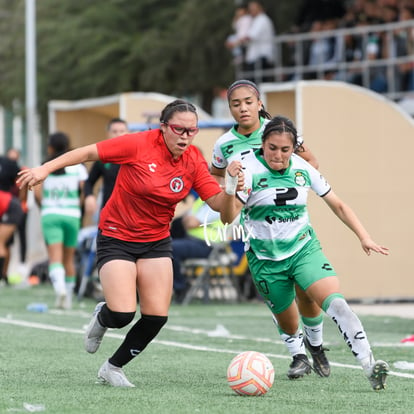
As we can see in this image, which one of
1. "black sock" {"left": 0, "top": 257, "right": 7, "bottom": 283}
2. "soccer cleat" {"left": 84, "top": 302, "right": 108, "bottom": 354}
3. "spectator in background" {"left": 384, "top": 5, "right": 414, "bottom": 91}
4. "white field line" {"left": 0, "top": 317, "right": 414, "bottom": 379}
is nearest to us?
"soccer cleat" {"left": 84, "top": 302, "right": 108, "bottom": 354}

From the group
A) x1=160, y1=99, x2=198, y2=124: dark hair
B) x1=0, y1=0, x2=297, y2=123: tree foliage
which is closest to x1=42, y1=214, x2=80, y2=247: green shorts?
x1=160, y1=99, x2=198, y2=124: dark hair

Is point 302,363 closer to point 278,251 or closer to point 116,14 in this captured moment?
point 278,251

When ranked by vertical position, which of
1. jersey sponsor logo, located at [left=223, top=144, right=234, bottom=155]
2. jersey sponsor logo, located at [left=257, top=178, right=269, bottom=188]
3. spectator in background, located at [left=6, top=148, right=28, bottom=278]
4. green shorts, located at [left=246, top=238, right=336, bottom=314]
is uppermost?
jersey sponsor logo, located at [left=223, top=144, right=234, bottom=155]

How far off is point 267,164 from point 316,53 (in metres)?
14.6

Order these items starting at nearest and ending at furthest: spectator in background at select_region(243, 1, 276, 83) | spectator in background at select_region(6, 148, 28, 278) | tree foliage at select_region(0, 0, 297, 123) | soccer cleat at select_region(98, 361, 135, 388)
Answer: soccer cleat at select_region(98, 361, 135, 388)
spectator in background at select_region(6, 148, 28, 278)
spectator in background at select_region(243, 1, 276, 83)
tree foliage at select_region(0, 0, 297, 123)

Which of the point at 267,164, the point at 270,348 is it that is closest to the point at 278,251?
the point at 267,164

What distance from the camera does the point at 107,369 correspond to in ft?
26.6

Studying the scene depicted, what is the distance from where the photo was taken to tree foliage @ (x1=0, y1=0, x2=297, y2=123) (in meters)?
27.5

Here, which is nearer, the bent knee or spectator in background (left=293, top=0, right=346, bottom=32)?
the bent knee

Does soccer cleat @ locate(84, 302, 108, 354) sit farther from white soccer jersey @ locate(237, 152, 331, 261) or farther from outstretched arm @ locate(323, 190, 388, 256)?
outstretched arm @ locate(323, 190, 388, 256)

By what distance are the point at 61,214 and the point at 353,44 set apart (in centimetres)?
899

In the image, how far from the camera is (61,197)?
15.0m

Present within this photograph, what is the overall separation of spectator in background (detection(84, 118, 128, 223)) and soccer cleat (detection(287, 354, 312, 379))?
18.4 feet

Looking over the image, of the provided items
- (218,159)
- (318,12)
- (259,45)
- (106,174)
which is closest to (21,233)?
(259,45)
